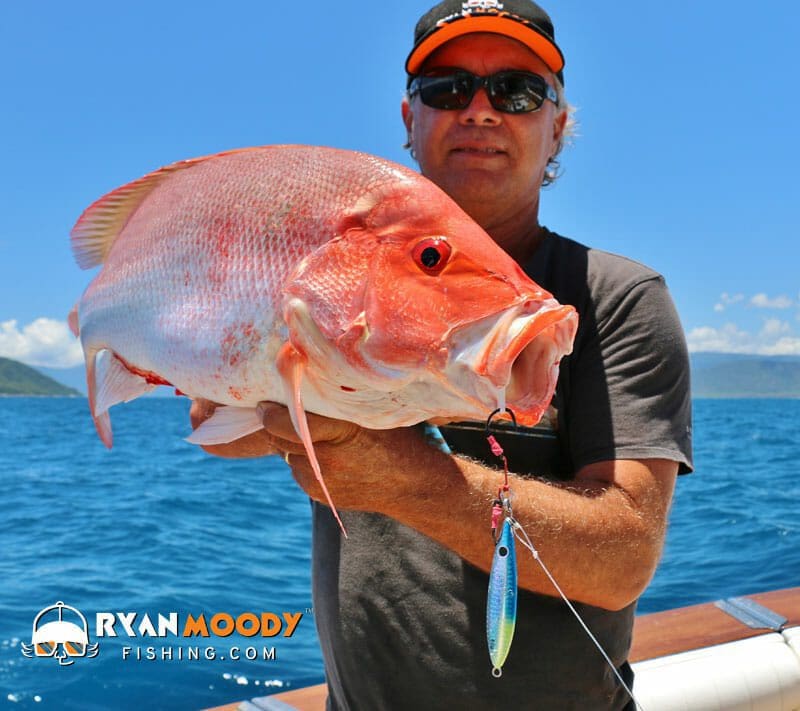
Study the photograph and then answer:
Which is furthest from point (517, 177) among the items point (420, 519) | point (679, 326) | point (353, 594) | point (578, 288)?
point (353, 594)

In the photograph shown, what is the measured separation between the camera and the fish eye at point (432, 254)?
1.32 metres

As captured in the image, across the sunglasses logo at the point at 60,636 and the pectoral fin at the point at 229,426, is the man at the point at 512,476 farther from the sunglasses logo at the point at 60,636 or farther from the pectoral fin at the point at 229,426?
the sunglasses logo at the point at 60,636

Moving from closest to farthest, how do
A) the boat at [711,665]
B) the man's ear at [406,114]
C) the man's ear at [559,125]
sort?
the man's ear at [559,125]
the man's ear at [406,114]
the boat at [711,665]

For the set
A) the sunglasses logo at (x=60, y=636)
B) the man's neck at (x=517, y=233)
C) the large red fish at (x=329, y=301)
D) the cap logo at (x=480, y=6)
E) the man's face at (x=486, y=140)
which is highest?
the cap logo at (x=480, y=6)

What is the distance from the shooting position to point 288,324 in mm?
1348

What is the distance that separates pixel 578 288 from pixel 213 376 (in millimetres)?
1019

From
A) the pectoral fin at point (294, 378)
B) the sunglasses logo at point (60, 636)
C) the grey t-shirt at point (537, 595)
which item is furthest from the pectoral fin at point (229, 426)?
the sunglasses logo at point (60, 636)

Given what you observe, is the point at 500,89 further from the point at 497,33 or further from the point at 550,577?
the point at 550,577

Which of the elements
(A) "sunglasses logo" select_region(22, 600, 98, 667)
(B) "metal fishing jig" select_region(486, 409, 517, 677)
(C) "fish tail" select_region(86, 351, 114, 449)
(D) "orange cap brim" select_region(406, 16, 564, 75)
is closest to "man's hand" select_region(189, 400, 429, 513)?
(B) "metal fishing jig" select_region(486, 409, 517, 677)

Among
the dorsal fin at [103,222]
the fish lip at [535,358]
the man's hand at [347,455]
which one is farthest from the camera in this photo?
Answer: the dorsal fin at [103,222]

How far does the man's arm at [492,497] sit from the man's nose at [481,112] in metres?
1.04

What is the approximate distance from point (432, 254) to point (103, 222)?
1.11 metres

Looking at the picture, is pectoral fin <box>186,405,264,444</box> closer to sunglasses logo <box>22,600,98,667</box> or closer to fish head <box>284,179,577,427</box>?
fish head <box>284,179,577,427</box>

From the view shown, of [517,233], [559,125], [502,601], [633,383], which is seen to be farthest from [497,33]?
[502,601]
